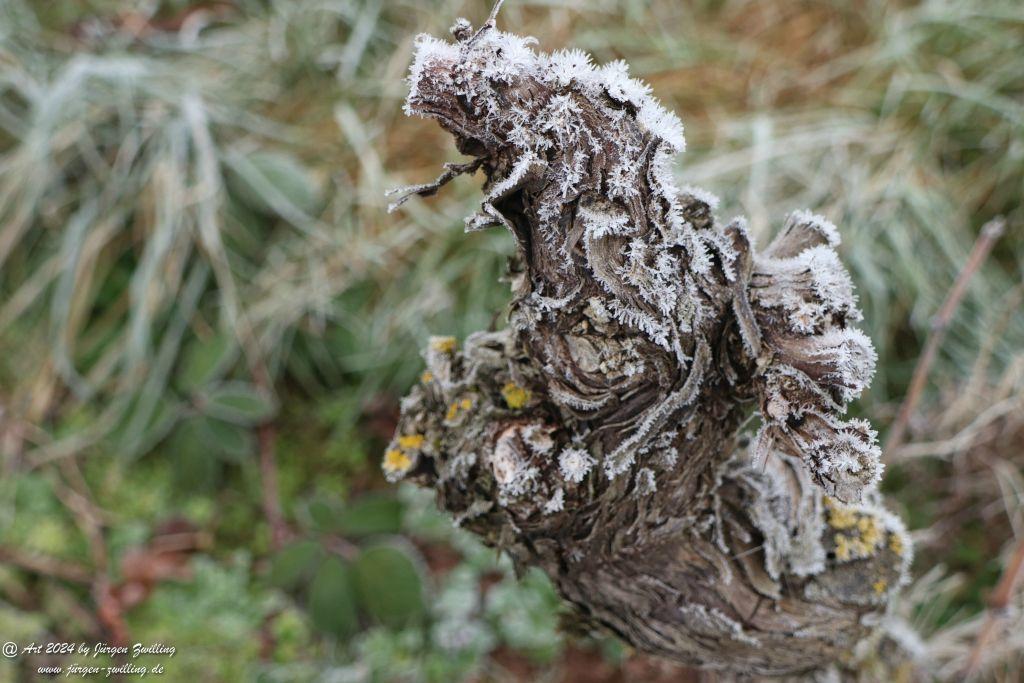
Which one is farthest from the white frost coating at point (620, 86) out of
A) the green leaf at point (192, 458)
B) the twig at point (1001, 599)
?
the green leaf at point (192, 458)

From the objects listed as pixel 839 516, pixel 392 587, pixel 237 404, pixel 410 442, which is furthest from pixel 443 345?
pixel 237 404

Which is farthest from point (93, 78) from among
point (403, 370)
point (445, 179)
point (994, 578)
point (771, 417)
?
point (994, 578)

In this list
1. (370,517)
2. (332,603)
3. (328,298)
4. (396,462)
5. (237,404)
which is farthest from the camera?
(328,298)

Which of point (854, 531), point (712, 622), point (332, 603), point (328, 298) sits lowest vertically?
point (332, 603)

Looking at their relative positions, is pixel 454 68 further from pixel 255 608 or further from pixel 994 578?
pixel 994 578

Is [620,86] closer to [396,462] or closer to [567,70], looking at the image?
[567,70]

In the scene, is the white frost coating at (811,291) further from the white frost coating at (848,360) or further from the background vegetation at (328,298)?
the background vegetation at (328,298)
